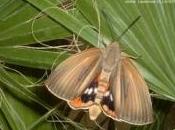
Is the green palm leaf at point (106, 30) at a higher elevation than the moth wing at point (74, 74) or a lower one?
higher

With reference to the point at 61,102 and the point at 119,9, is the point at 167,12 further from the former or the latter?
the point at 61,102

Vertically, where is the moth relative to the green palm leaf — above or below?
below

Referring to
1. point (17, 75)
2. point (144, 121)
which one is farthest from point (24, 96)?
point (144, 121)

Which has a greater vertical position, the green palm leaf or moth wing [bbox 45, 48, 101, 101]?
the green palm leaf

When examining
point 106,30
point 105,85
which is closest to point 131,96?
point 105,85

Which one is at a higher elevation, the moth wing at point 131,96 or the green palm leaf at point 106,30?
the green palm leaf at point 106,30

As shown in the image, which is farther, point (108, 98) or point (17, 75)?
point (17, 75)
